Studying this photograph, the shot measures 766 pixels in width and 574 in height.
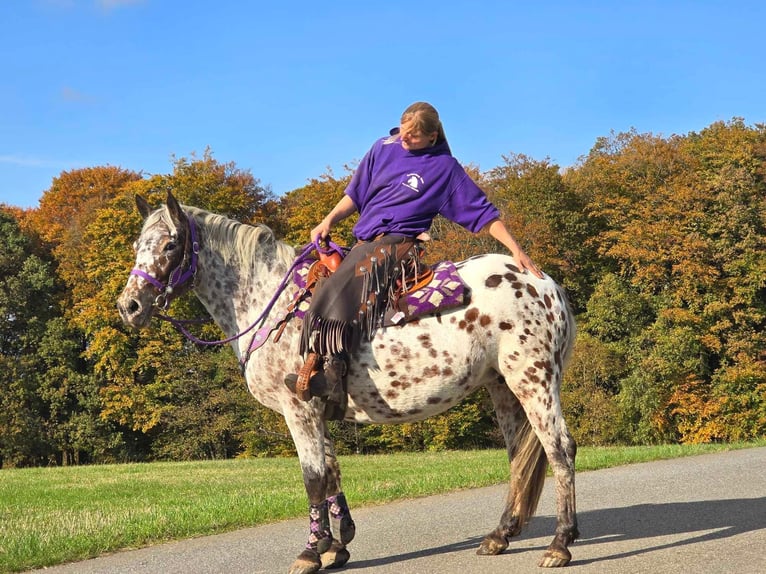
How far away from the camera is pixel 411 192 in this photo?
681 centimetres

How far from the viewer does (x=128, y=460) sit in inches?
1716

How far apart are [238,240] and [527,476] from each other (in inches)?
120

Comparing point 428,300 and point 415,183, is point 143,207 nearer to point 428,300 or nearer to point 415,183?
point 415,183

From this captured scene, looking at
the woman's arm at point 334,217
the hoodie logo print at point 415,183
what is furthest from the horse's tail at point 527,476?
the woman's arm at point 334,217

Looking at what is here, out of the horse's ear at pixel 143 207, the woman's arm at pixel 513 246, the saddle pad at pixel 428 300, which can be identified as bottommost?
the saddle pad at pixel 428 300

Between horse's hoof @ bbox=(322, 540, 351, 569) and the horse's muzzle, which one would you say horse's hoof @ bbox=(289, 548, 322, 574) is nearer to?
horse's hoof @ bbox=(322, 540, 351, 569)

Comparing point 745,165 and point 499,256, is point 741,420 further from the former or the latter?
point 499,256

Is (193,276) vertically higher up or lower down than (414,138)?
lower down

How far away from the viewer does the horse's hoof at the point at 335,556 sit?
6715mm

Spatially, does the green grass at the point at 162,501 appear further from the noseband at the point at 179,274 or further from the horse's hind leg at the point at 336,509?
the noseband at the point at 179,274

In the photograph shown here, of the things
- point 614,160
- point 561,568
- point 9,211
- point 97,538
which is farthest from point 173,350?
point 561,568

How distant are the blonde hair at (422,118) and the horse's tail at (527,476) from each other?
2.56 metres

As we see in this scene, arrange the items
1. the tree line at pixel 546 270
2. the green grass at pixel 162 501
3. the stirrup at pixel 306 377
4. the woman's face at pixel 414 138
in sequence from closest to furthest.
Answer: the stirrup at pixel 306 377
the woman's face at pixel 414 138
the green grass at pixel 162 501
the tree line at pixel 546 270

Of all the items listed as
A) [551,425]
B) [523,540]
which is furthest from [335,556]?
[551,425]
